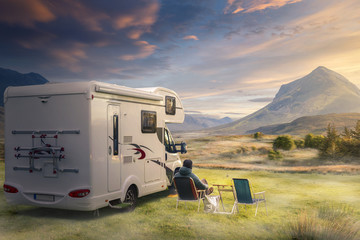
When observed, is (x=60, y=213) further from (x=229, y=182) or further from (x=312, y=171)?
(x=312, y=171)

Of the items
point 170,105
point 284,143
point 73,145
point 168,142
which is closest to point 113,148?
point 73,145

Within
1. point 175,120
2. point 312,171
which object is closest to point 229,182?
point 175,120

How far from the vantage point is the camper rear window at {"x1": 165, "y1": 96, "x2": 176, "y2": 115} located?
36.9 feet

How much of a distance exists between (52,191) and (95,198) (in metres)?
1.07

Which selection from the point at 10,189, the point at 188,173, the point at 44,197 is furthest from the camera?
the point at 188,173

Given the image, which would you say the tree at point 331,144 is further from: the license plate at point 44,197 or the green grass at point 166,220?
the license plate at point 44,197

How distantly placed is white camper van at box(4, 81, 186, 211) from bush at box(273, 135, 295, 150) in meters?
36.7

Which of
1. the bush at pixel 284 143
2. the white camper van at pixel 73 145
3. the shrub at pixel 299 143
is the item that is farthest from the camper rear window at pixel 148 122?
the shrub at pixel 299 143

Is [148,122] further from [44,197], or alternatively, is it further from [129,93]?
[44,197]

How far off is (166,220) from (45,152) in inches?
129

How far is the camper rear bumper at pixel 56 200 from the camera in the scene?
25.2 feet

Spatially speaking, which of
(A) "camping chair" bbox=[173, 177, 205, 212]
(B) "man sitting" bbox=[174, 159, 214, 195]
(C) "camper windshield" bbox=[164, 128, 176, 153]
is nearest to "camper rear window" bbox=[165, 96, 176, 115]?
(C) "camper windshield" bbox=[164, 128, 176, 153]

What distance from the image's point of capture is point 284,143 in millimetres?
43469

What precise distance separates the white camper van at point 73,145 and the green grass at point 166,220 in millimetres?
467
